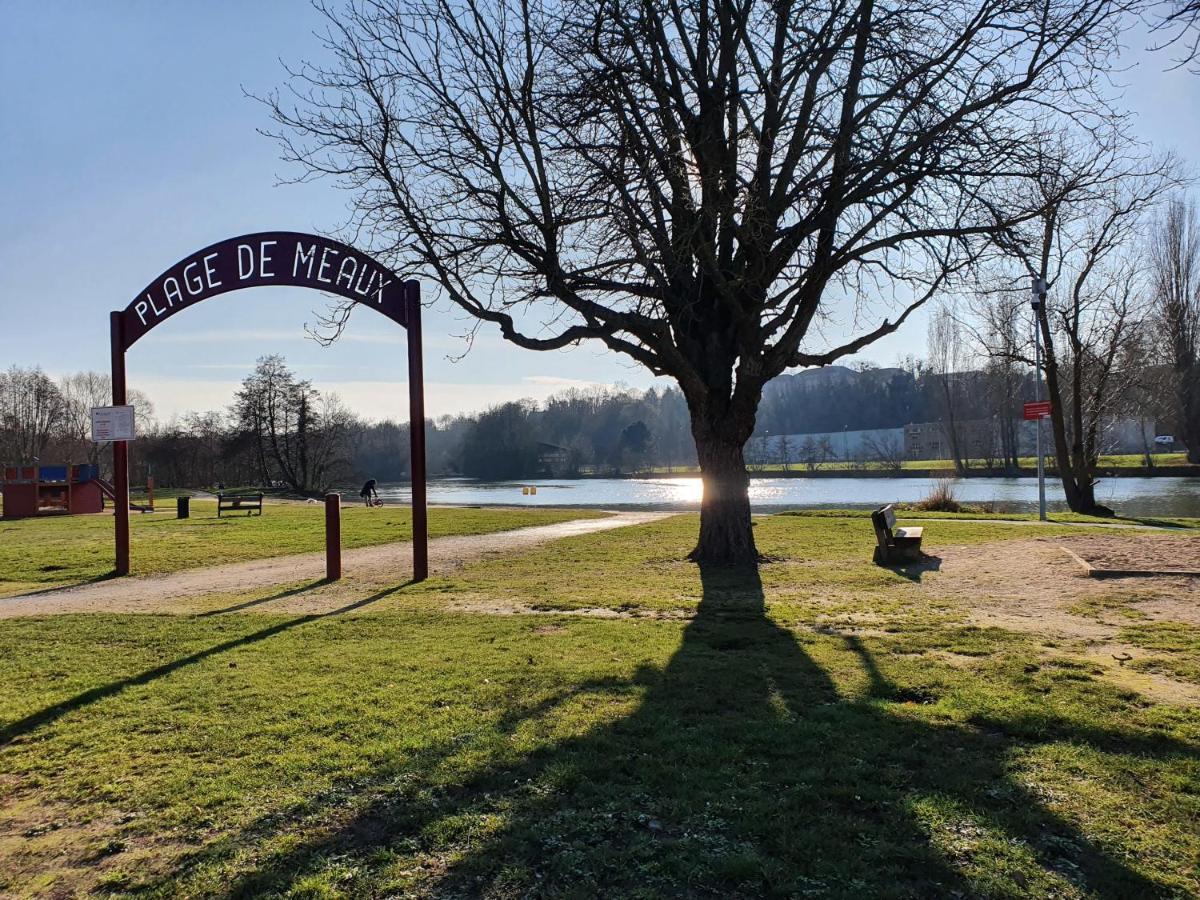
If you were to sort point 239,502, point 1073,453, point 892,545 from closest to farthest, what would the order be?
point 892,545
point 1073,453
point 239,502

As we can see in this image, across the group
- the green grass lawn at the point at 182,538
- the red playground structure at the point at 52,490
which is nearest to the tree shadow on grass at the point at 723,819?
the green grass lawn at the point at 182,538

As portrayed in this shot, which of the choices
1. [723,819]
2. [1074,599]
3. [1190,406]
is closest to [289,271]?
[723,819]

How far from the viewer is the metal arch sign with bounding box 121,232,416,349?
10703 millimetres

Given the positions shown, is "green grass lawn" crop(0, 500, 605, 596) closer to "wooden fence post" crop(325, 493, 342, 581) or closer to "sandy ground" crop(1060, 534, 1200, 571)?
"wooden fence post" crop(325, 493, 342, 581)

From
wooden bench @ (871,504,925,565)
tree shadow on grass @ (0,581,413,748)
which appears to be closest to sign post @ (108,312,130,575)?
tree shadow on grass @ (0,581,413,748)

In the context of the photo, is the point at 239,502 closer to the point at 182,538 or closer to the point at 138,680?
the point at 182,538

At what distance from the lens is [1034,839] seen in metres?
2.88

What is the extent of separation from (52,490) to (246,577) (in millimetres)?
20050

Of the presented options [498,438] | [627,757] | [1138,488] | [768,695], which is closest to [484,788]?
[627,757]

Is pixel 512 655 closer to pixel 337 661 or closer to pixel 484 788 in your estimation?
pixel 337 661

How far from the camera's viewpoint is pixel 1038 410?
2022 cm

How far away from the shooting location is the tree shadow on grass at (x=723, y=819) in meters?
2.65

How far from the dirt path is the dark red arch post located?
1226 mm

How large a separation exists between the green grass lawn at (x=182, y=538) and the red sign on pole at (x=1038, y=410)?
12.4 m
